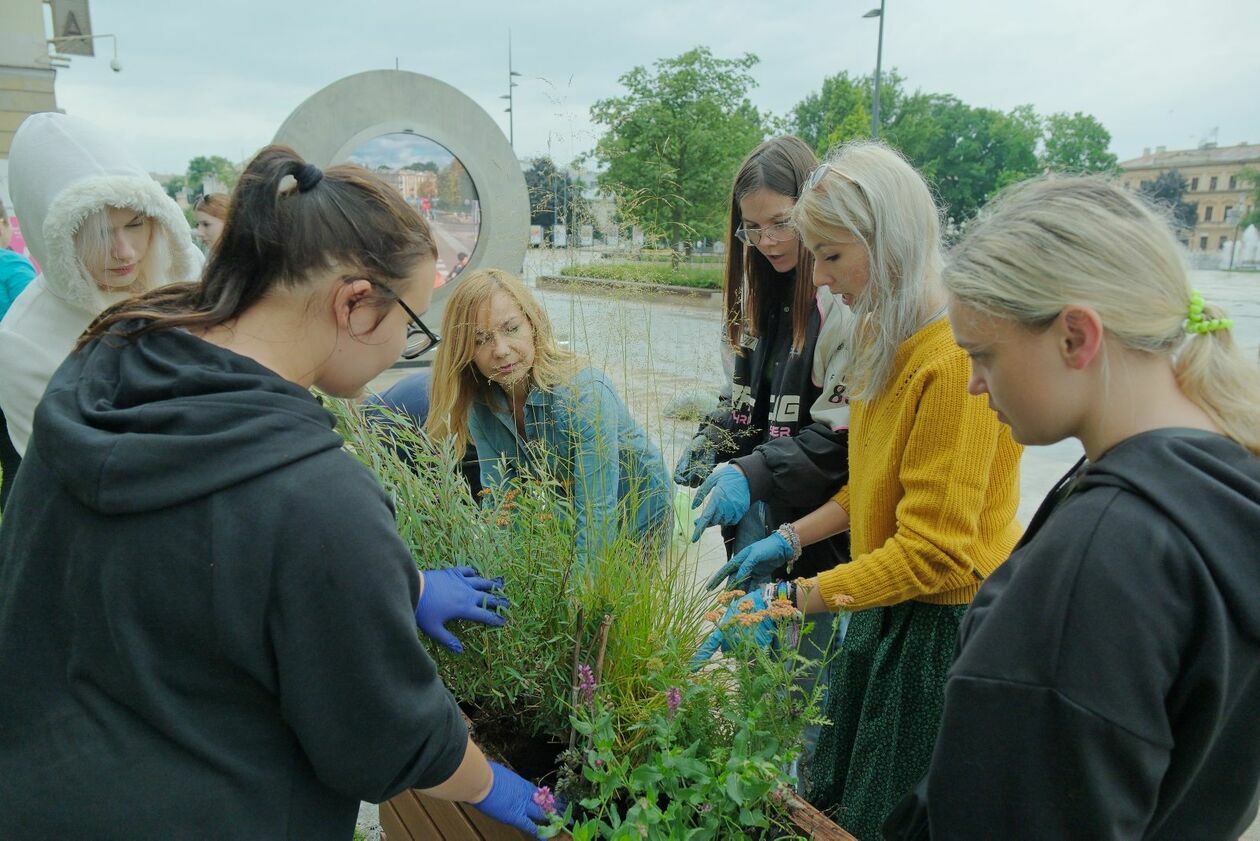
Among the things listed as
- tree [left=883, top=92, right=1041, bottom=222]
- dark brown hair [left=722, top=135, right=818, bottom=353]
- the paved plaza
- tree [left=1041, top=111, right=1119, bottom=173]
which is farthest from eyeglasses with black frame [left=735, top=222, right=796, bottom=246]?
tree [left=1041, top=111, right=1119, bottom=173]

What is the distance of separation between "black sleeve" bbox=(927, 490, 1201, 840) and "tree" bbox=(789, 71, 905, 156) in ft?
127

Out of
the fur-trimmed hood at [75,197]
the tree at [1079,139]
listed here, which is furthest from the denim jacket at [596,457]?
the tree at [1079,139]

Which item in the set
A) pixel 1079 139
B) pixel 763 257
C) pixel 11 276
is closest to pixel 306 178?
pixel 763 257

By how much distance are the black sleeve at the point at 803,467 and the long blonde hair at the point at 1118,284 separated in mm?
1139

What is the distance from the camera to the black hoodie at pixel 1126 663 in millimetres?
789

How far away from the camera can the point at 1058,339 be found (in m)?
0.93

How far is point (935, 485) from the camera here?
4.85 feet

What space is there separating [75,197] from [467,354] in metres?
1.07

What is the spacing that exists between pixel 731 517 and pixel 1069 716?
4.68 ft

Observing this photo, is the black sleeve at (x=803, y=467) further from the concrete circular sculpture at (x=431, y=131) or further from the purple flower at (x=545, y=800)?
the concrete circular sculpture at (x=431, y=131)

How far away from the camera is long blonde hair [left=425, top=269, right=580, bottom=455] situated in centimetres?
219

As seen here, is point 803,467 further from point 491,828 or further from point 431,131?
point 431,131

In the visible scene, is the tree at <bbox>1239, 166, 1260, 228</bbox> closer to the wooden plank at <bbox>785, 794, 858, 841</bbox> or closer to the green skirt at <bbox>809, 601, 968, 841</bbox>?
the green skirt at <bbox>809, 601, 968, 841</bbox>

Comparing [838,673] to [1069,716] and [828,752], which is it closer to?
[828,752]
